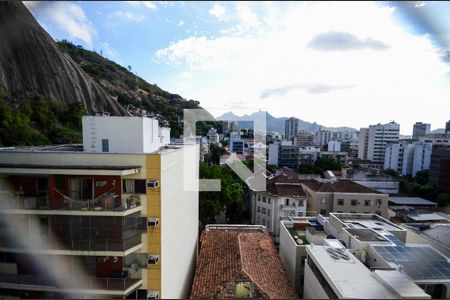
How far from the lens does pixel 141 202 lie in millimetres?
2871

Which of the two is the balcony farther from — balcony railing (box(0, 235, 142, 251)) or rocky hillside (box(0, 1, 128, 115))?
rocky hillside (box(0, 1, 128, 115))

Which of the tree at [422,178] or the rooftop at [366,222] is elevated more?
the rooftop at [366,222]

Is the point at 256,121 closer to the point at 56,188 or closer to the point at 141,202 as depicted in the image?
the point at 141,202

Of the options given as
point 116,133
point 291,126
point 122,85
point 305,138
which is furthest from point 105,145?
point 291,126

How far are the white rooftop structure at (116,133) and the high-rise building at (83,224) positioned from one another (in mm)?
548

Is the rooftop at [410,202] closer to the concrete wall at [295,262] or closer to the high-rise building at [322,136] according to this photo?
the concrete wall at [295,262]

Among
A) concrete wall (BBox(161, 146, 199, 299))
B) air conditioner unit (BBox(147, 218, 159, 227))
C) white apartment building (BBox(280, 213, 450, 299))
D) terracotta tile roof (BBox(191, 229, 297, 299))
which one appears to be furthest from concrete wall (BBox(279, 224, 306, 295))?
air conditioner unit (BBox(147, 218, 159, 227))

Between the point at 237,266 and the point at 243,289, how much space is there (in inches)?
26.6

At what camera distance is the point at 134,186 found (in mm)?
2867

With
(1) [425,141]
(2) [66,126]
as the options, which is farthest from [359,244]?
(1) [425,141]

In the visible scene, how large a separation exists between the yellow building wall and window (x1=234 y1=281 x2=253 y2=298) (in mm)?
1614

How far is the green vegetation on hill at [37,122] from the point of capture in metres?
9.51

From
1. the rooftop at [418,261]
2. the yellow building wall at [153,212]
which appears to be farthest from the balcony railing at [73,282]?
the rooftop at [418,261]

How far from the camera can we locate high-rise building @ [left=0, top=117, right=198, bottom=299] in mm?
2648
